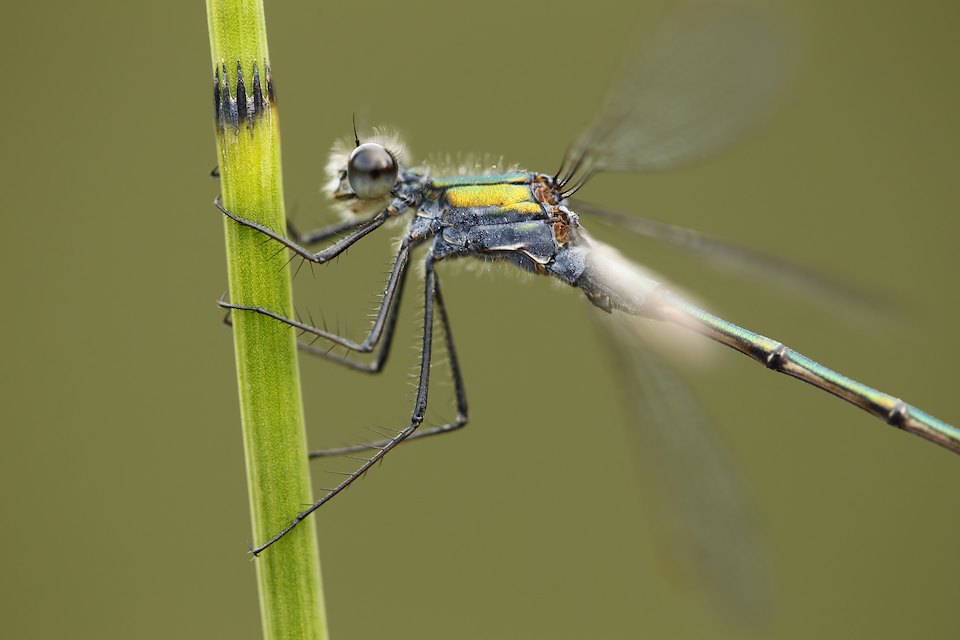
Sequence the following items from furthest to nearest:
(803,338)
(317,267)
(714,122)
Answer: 1. (803,338)
2. (714,122)
3. (317,267)

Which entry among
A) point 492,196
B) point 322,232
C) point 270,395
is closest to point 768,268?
point 492,196

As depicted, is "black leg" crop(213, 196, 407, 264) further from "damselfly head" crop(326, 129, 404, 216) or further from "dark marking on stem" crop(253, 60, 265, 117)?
"dark marking on stem" crop(253, 60, 265, 117)

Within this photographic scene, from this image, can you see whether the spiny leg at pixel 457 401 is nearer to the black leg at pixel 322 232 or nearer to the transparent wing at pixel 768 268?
the black leg at pixel 322 232

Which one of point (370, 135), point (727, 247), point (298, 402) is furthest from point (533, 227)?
point (298, 402)

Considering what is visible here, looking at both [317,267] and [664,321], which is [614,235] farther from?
[317,267]

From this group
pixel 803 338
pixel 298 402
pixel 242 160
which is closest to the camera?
pixel 242 160

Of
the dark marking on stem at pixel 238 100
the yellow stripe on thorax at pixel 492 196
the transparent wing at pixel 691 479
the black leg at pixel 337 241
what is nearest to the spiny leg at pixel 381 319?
the black leg at pixel 337 241

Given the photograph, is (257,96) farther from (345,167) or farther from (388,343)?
(388,343)
